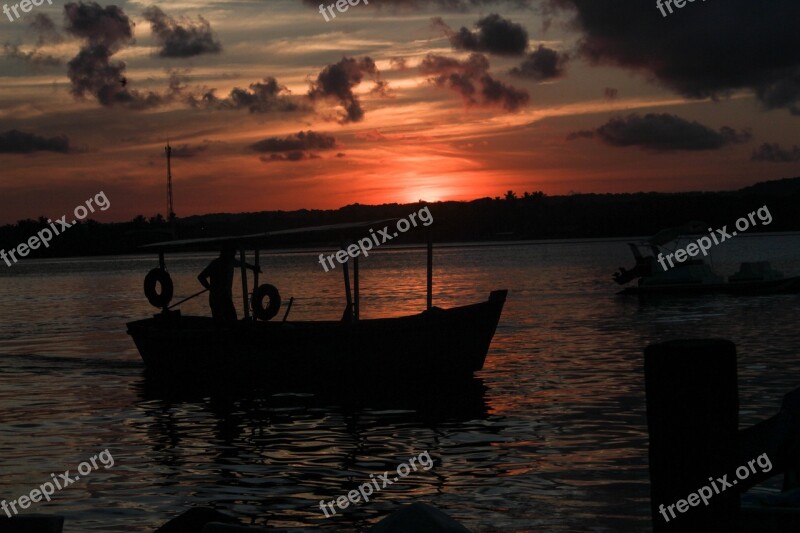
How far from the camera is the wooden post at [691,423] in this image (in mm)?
5195

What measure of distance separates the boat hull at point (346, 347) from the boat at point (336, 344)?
0.02m

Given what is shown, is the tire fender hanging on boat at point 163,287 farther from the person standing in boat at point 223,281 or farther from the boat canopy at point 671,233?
the boat canopy at point 671,233

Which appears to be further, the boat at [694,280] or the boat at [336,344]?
the boat at [694,280]

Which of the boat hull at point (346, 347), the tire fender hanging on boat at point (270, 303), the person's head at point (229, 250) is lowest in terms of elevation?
the boat hull at point (346, 347)

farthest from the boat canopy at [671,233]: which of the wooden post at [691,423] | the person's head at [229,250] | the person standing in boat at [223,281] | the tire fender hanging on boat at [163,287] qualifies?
the wooden post at [691,423]

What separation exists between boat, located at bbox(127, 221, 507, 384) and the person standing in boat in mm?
230

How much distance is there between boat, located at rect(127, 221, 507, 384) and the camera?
77.7ft

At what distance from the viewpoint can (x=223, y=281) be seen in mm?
24750

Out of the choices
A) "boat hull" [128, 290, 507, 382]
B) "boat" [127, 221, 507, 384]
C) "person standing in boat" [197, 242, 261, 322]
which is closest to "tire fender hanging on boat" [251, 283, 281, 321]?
"boat" [127, 221, 507, 384]

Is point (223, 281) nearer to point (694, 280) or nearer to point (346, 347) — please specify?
point (346, 347)

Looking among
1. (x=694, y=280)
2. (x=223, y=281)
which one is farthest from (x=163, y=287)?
(x=694, y=280)

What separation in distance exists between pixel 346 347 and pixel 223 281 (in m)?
3.63

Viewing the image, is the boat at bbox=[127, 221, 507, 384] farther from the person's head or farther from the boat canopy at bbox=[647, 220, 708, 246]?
the boat canopy at bbox=[647, 220, 708, 246]

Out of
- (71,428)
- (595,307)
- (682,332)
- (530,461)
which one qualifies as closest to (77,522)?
(530,461)
